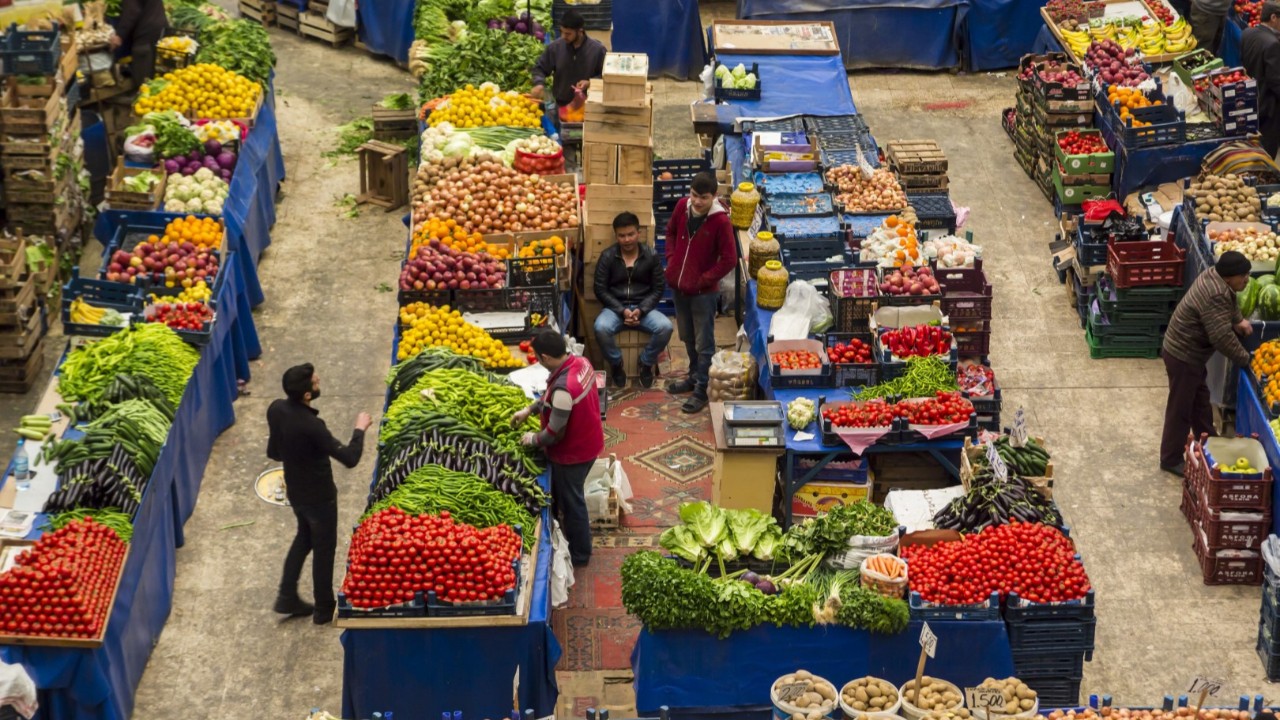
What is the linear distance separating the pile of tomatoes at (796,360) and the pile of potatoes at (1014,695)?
3.69 meters

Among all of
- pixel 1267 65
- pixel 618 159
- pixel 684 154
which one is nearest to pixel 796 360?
pixel 618 159

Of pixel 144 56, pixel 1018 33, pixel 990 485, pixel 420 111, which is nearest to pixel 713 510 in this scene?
pixel 990 485

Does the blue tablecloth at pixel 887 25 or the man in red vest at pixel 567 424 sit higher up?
the man in red vest at pixel 567 424

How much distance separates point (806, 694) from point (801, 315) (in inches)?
A: 180

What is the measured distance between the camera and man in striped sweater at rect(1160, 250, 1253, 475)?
480 inches

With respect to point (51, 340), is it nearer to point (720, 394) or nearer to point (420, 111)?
point (420, 111)

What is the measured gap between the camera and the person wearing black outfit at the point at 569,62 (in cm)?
1680

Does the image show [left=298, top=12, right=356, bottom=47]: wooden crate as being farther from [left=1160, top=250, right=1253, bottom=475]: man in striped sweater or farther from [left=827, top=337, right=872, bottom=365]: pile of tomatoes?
[left=1160, top=250, right=1253, bottom=475]: man in striped sweater

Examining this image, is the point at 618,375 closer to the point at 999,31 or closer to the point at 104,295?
the point at 104,295

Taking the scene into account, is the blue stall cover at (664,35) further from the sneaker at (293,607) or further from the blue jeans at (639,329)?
the sneaker at (293,607)

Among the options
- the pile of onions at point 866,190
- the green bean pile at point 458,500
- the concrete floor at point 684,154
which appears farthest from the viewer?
the pile of onions at point 866,190

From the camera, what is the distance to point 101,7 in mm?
17797

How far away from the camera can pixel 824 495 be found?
39.0ft

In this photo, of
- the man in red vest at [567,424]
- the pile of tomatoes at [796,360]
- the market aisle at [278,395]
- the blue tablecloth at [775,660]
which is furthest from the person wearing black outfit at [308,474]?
the pile of tomatoes at [796,360]
